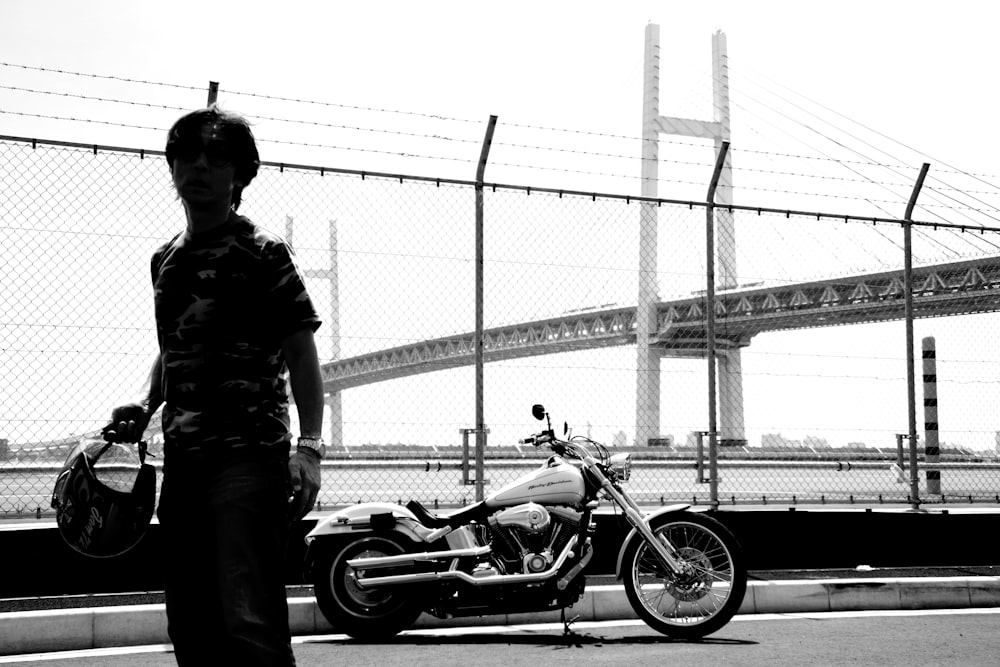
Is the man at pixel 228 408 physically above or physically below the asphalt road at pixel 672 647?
above

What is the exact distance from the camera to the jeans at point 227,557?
229cm

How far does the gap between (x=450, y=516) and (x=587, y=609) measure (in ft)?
3.09

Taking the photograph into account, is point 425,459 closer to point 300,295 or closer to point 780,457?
point 780,457

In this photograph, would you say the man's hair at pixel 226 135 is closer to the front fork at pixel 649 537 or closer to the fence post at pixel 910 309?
the front fork at pixel 649 537

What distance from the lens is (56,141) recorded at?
6273 mm

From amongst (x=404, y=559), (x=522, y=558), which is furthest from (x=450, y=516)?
(x=522, y=558)

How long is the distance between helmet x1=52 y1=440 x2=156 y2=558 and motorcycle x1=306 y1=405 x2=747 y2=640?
100 inches

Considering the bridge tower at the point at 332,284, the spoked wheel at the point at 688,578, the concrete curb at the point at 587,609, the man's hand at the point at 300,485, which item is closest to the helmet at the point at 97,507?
the man's hand at the point at 300,485

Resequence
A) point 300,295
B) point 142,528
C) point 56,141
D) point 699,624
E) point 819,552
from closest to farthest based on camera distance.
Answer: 1. point 300,295
2. point 142,528
3. point 699,624
4. point 56,141
5. point 819,552

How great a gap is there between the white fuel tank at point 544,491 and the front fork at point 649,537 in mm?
155

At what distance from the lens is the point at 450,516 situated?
17.2 feet

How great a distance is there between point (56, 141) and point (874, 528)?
5489mm

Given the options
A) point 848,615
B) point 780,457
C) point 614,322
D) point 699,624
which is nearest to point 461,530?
point 699,624

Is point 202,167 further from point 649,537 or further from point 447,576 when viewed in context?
point 649,537
